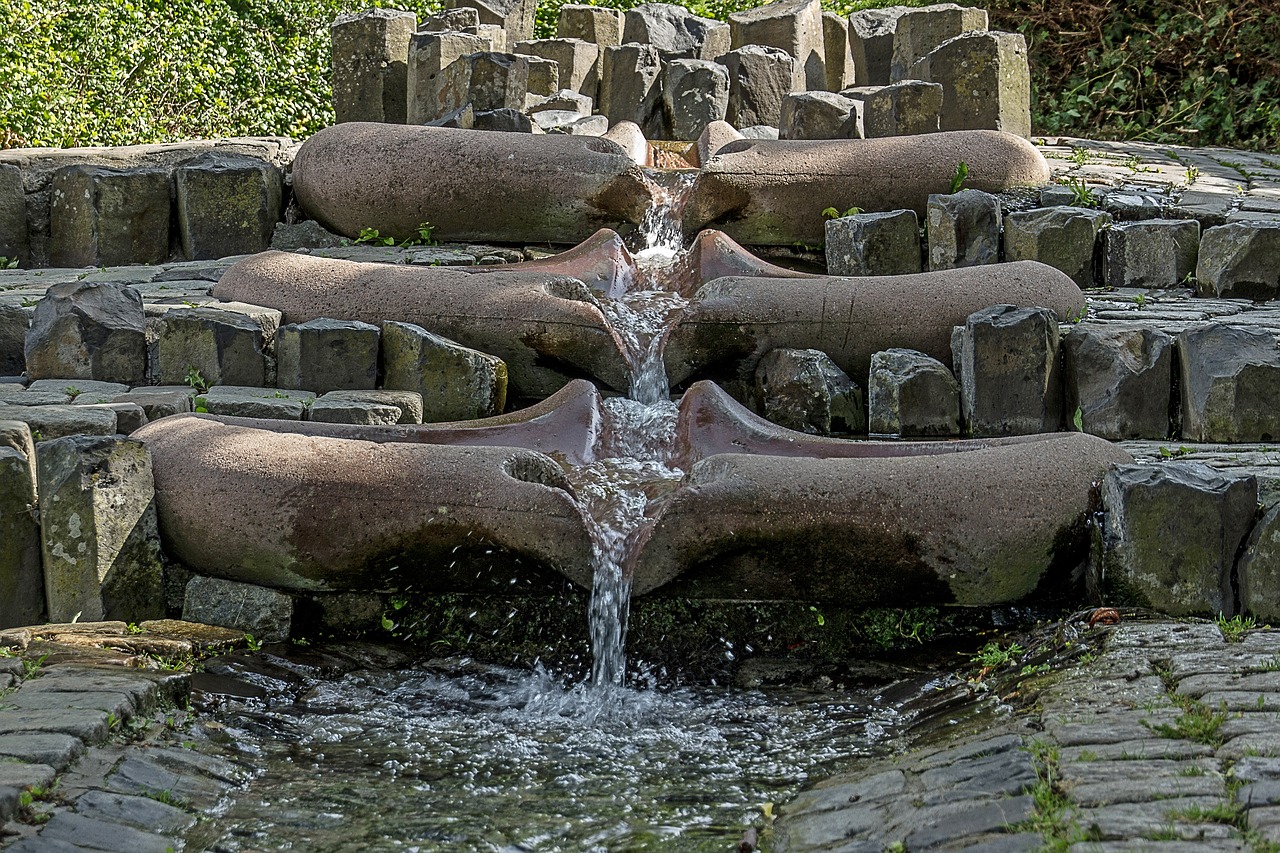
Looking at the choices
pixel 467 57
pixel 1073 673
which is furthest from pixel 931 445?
pixel 467 57

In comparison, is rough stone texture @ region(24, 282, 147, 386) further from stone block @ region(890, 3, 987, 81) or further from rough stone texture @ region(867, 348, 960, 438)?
stone block @ region(890, 3, 987, 81)

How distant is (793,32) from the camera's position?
10.7m

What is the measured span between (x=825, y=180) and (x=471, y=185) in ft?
6.36

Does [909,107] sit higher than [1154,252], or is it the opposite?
[909,107]

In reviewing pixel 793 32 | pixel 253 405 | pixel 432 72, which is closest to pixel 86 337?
pixel 253 405

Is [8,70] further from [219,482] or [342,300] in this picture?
[219,482]

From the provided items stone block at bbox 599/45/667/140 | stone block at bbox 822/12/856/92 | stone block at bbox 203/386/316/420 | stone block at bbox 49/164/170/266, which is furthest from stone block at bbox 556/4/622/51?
stone block at bbox 203/386/316/420

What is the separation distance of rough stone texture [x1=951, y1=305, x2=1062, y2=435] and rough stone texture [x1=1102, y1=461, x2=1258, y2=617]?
115 centimetres

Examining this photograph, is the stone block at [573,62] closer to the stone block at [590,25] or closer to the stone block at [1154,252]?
the stone block at [590,25]

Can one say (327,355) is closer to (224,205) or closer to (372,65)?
(224,205)

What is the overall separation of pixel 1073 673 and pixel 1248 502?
3.34ft

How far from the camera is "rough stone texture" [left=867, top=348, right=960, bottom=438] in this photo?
5.33 m

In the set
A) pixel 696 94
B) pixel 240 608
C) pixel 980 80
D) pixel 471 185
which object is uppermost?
pixel 980 80

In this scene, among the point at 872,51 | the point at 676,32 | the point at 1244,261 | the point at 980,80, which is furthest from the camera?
the point at 676,32
